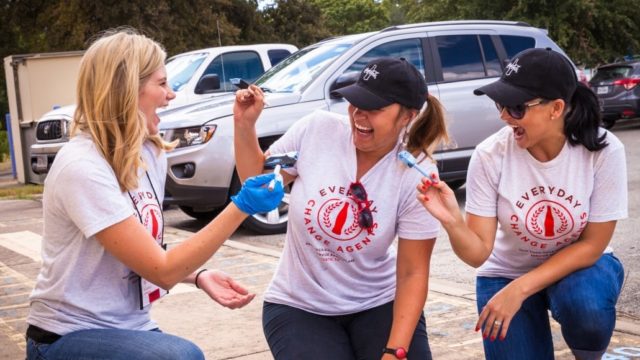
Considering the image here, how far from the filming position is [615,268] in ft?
11.9

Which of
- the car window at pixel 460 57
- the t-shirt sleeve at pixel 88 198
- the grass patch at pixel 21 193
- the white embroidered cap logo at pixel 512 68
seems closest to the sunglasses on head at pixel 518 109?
the white embroidered cap logo at pixel 512 68

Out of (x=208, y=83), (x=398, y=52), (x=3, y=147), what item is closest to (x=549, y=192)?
(x=398, y=52)

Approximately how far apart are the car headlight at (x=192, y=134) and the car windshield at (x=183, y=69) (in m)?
2.87

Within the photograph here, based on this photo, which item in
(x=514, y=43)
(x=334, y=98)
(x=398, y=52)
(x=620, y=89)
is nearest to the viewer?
(x=334, y=98)

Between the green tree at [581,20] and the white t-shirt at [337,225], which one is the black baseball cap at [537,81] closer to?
the white t-shirt at [337,225]

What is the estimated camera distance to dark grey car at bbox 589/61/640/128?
62.0ft

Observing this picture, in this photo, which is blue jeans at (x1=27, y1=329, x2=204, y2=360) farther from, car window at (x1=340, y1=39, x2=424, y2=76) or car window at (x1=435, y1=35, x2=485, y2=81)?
car window at (x1=435, y1=35, x2=485, y2=81)

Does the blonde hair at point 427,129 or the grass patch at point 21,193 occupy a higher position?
the blonde hair at point 427,129

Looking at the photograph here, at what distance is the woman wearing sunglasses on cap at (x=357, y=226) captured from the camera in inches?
128

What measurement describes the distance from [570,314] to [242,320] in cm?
235

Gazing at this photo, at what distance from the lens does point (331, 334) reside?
3299 millimetres

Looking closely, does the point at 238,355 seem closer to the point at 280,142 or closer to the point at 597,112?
the point at 280,142

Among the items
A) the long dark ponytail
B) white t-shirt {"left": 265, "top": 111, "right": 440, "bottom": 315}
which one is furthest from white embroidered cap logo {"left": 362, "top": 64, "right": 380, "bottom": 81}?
the long dark ponytail

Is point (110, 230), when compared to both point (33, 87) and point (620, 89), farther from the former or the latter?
point (620, 89)
